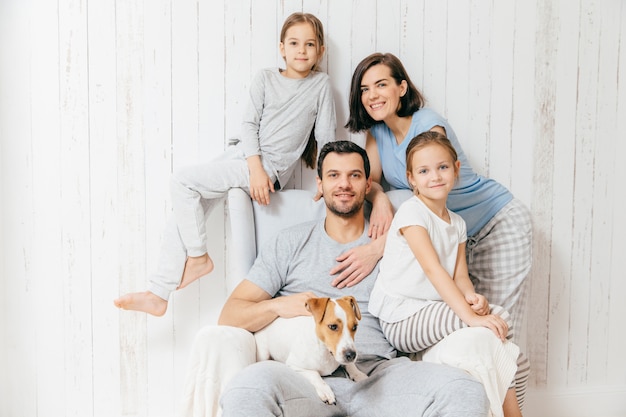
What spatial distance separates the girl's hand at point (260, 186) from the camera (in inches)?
87.0

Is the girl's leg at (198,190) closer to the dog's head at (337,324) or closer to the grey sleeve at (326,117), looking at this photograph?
the grey sleeve at (326,117)

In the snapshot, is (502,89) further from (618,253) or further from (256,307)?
(256,307)

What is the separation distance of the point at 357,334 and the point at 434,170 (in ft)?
1.94

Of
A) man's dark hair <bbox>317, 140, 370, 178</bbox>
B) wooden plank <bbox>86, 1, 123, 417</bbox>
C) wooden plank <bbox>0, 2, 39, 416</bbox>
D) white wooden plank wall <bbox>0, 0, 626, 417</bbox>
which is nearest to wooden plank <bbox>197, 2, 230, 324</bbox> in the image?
white wooden plank wall <bbox>0, 0, 626, 417</bbox>

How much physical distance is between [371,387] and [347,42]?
52.3 inches

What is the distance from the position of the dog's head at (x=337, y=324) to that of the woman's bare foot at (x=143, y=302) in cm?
77

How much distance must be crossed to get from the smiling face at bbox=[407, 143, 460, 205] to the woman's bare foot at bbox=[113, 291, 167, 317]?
104cm

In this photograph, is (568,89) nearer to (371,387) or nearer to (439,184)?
(439,184)

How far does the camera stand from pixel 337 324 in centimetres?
172

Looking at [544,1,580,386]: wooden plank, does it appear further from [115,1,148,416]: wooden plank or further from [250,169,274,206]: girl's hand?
[115,1,148,416]: wooden plank

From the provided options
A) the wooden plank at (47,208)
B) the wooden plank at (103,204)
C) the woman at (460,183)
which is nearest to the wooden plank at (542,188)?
the woman at (460,183)

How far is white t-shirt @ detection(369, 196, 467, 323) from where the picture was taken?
1983 millimetres

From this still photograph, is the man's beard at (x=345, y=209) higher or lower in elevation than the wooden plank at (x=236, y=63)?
lower

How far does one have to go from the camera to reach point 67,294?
2.41 m
